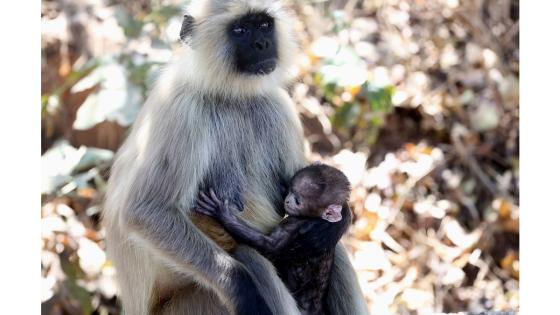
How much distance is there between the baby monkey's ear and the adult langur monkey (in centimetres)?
21

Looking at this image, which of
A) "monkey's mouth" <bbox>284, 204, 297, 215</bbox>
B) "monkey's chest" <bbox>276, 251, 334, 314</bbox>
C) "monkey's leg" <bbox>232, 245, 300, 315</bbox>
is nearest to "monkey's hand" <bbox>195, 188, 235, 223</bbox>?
"monkey's leg" <bbox>232, 245, 300, 315</bbox>

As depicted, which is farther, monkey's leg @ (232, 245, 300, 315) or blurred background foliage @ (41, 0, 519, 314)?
blurred background foliage @ (41, 0, 519, 314)

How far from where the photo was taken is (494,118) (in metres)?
8.10

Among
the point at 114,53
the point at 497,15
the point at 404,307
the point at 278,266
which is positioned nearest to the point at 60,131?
the point at 114,53

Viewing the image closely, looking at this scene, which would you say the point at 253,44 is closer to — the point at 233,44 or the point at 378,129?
the point at 233,44

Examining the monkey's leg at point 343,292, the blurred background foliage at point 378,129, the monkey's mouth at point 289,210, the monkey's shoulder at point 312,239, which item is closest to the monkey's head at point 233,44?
the monkey's mouth at point 289,210

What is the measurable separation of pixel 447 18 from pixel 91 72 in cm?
390

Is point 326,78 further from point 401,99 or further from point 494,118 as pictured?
point 494,118

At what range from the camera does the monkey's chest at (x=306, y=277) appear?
12.6ft

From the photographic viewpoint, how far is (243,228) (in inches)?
142

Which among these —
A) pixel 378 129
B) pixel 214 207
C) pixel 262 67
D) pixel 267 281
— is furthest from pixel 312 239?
pixel 378 129

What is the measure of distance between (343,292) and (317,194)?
1.85 feet

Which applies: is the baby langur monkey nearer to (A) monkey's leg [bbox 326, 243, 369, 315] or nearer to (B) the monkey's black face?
(A) monkey's leg [bbox 326, 243, 369, 315]

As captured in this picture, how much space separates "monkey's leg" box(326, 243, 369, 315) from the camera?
407 centimetres
